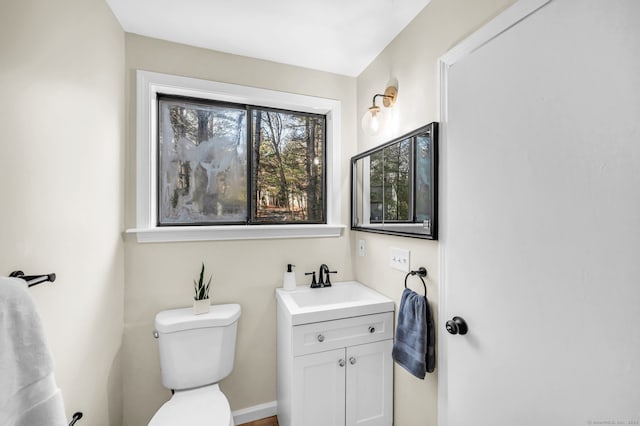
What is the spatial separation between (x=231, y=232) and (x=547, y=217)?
159 cm

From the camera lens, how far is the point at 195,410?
1.31 m

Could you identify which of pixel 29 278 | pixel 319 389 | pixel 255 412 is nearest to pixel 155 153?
pixel 29 278

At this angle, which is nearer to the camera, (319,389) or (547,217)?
(547,217)

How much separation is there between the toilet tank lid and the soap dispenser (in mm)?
332

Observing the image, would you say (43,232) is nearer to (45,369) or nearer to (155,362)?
(45,369)

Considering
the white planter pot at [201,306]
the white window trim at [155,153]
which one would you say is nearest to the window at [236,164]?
the white window trim at [155,153]

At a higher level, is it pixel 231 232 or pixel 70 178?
pixel 70 178

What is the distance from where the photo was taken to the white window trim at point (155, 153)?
1.59m

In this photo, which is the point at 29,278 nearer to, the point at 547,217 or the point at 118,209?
the point at 118,209

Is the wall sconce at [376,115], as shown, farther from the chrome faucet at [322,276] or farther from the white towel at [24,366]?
the white towel at [24,366]

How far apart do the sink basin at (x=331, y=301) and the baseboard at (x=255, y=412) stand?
729 mm

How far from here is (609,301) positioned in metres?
0.65

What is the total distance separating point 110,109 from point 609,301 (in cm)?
209

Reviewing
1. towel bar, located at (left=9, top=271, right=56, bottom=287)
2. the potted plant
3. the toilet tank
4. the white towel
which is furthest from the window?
the white towel
